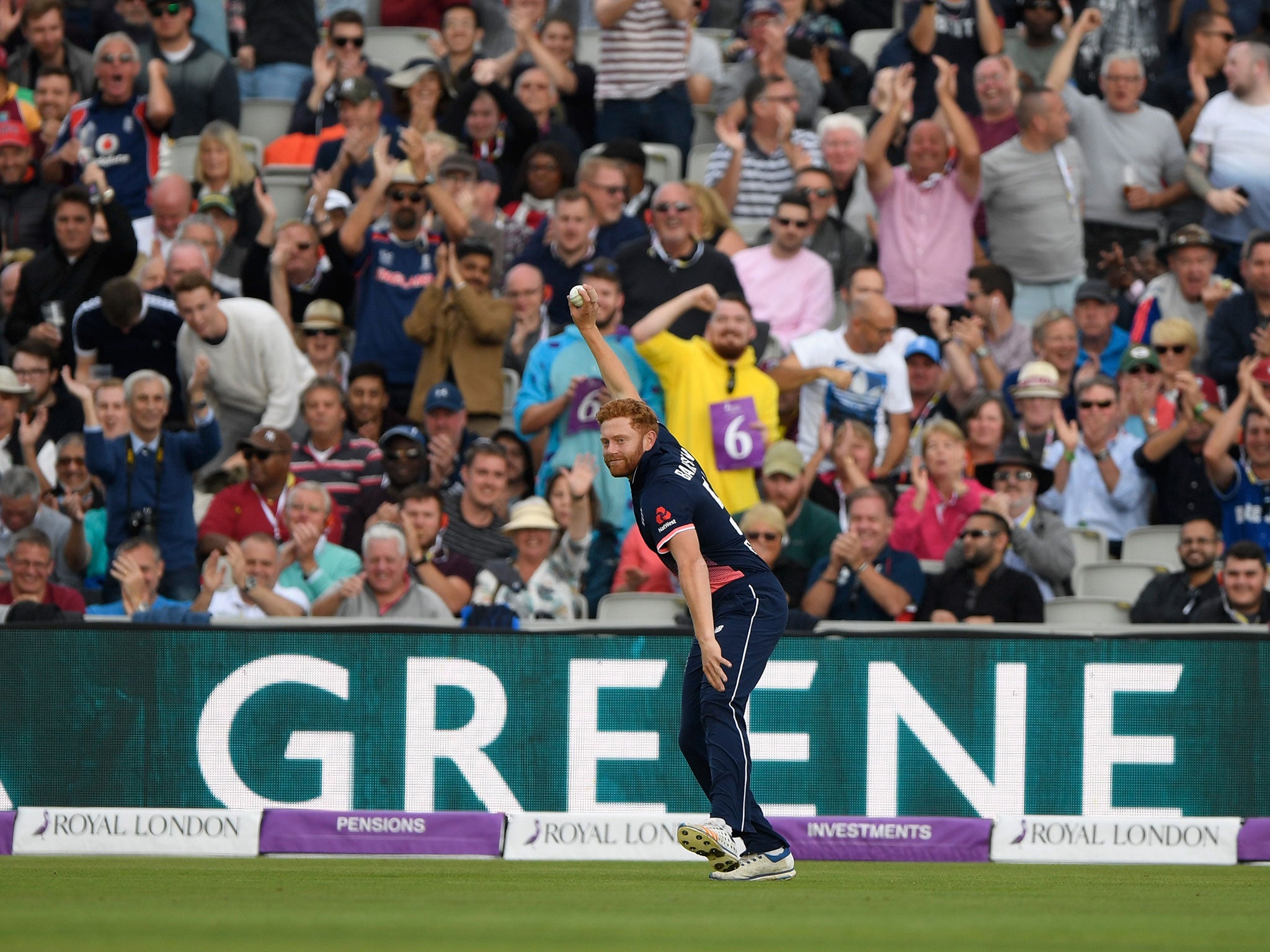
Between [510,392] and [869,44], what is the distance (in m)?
5.65

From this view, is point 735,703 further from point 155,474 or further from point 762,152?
point 762,152

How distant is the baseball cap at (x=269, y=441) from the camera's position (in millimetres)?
13289

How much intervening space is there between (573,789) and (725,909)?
4267 mm

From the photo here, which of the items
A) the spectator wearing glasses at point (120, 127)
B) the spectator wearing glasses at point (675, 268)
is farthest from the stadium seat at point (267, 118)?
the spectator wearing glasses at point (675, 268)

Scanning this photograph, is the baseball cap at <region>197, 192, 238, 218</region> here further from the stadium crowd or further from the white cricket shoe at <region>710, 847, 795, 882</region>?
the white cricket shoe at <region>710, 847, 795, 882</region>

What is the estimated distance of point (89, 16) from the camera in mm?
18719

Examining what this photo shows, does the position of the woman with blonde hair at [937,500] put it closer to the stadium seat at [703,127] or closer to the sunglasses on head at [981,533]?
the sunglasses on head at [981,533]

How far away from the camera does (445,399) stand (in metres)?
13.8

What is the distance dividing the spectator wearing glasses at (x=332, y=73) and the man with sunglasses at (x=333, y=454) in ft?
13.1

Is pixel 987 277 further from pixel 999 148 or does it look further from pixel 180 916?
pixel 180 916

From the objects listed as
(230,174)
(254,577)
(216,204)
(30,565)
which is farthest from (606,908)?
(230,174)

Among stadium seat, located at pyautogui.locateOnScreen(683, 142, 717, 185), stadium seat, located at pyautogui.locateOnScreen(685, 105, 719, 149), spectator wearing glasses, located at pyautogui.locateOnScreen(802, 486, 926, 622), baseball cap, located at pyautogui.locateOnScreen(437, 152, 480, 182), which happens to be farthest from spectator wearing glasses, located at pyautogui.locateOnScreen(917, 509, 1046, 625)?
stadium seat, located at pyautogui.locateOnScreen(685, 105, 719, 149)

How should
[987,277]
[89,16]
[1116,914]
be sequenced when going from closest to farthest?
[1116,914] → [987,277] → [89,16]

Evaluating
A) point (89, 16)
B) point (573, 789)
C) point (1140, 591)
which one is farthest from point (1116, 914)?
point (89, 16)
